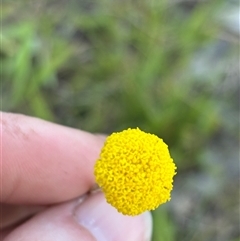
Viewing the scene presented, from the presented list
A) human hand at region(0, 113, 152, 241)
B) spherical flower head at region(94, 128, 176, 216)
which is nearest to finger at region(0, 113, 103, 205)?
human hand at region(0, 113, 152, 241)

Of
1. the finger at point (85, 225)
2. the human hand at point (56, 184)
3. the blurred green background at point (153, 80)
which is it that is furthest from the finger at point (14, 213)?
the blurred green background at point (153, 80)

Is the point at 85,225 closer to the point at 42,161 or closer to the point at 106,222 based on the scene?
the point at 106,222

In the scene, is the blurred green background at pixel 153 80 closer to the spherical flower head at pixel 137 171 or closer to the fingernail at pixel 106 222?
the fingernail at pixel 106 222

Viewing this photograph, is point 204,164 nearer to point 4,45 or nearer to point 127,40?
point 127,40

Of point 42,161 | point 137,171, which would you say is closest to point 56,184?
point 42,161

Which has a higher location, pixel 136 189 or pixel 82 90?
pixel 136 189

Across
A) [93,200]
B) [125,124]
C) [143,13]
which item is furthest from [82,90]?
[93,200]

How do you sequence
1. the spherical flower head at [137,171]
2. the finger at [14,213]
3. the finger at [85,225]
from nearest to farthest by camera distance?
the spherical flower head at [137,171]
the finger at [85,225]
the finger at [14,213]

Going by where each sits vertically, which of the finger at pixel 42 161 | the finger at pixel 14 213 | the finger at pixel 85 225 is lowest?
the finger at pixel 14 213
